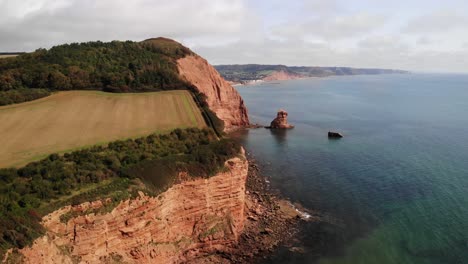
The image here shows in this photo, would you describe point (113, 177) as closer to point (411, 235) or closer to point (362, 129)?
point (411, 235)

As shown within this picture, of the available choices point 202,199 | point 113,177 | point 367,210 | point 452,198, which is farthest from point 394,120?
point 113,177

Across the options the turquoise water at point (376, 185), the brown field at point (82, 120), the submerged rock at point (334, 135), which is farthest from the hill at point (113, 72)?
the submerged rock at point (334, 135)

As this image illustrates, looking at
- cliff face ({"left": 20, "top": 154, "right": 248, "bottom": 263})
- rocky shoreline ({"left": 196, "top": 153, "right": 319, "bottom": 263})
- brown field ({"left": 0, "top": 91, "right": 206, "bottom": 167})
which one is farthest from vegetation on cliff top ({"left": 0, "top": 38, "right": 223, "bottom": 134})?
cliff face ({"left": 20, "top": 154, "right": 248, "bottom": 263})

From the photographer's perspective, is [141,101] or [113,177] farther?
[141,101]

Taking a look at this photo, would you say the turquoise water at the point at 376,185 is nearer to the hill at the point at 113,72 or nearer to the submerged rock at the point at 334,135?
the submerged rock at the point at 334,135

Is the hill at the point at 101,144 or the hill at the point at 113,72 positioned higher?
the hill at the point at 113,72

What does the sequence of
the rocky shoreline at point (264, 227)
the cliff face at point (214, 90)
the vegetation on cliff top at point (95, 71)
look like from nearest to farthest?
1. the rocky shoreline at point (264, 227)
2. the vegetation on cliff top at point (95, 71)
3. the cliff face at point (214, 90)
